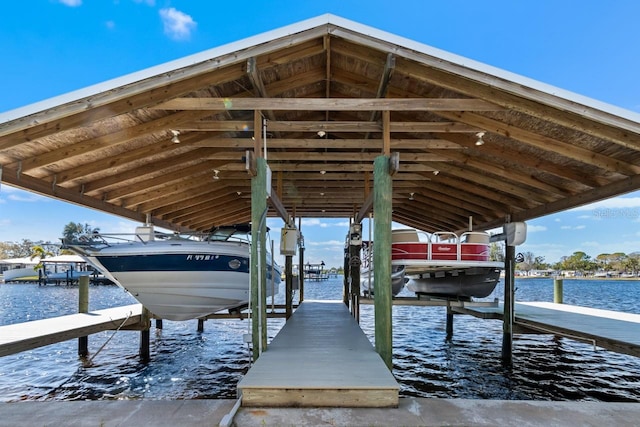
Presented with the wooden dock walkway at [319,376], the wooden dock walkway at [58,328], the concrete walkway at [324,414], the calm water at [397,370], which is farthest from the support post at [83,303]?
the concrete walkway at [324,414]

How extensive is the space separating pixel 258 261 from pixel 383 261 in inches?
63.5

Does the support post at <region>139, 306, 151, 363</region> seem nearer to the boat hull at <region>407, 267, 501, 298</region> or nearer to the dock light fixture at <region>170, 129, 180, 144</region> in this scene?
the dock light fixture at <region>170, 129, 180, 144</region>

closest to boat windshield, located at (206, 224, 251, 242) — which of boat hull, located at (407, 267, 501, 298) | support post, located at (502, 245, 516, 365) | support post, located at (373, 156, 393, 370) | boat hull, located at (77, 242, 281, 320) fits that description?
boat hull, located at (77, 242, 281, 320)

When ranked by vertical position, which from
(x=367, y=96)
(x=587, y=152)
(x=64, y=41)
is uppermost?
(x=64, y=41)

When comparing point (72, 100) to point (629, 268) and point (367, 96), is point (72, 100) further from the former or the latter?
point (629, 268)

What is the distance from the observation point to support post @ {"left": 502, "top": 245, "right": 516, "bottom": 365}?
30.9 feet

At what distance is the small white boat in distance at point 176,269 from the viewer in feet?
23.6

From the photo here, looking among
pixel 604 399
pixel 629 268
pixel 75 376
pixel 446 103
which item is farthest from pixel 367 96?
pixel 629 268

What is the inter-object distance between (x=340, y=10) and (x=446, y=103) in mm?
1795

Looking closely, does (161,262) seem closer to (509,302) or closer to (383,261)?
(383,261)

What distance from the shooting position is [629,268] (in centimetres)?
9281

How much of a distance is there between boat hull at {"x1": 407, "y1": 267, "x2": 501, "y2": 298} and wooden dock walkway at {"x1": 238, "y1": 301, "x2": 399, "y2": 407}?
4577mm

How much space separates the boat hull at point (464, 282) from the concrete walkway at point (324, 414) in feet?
19.5

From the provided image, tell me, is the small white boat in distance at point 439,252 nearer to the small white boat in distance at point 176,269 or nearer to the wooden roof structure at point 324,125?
the wooden roof structure at point 324,125
